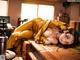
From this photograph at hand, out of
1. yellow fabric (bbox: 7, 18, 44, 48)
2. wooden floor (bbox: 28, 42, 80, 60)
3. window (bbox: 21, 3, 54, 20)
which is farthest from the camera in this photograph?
window (bbox: 21, 3, 54, 20)

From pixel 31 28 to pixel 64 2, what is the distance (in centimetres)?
393

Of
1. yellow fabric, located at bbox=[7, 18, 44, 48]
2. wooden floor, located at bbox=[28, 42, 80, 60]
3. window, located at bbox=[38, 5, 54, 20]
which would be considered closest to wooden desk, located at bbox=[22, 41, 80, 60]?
wooden floor, located at bbox=[28, 42, 80, 60]

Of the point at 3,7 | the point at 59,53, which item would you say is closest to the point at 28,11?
the point at 3,7

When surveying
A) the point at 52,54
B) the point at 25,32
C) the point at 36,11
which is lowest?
the point at 52,54

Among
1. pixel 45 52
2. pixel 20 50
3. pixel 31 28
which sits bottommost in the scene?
pixel 20 50

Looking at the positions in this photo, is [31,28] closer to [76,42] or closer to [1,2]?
[76,42]

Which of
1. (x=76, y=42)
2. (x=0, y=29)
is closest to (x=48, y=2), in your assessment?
(x=0, y=29)

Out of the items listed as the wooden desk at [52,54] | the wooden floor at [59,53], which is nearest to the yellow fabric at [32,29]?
the wooden desk at [52,54]

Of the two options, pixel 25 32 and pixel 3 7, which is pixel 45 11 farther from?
pixel 25 32

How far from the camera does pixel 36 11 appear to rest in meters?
7.49

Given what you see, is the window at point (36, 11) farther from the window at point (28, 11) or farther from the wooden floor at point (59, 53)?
the wooden floor at point (59, 53)

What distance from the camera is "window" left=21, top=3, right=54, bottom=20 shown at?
7344 millimetres

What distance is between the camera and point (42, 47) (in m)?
2.67

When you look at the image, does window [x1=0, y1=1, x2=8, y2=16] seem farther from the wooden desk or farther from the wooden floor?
the wooden floor
